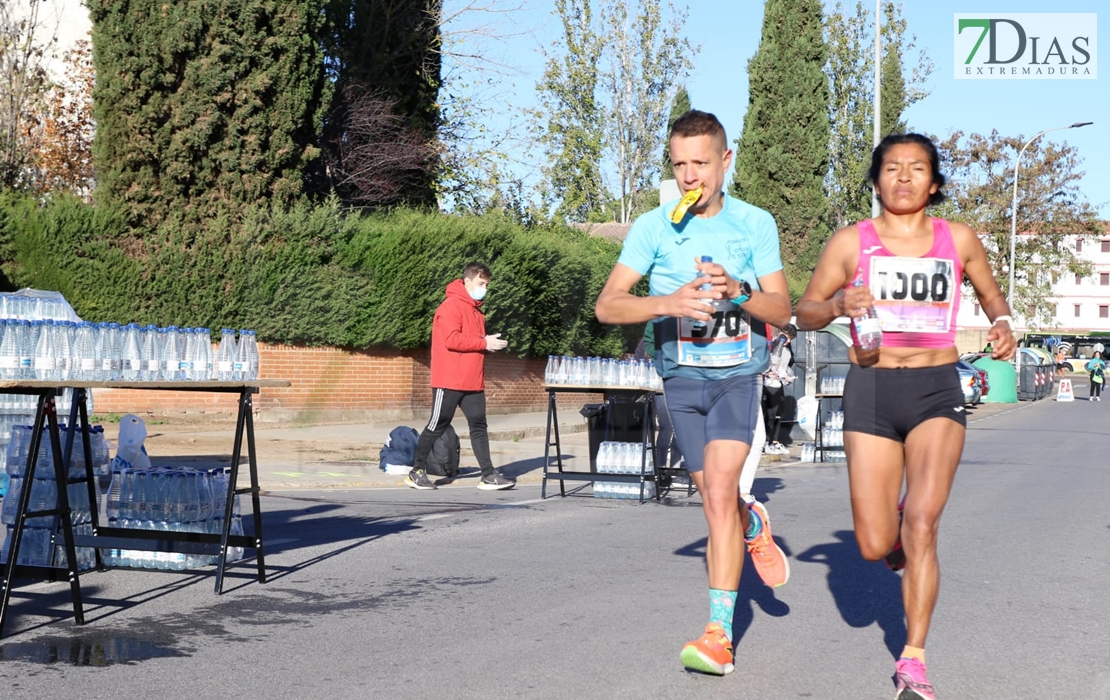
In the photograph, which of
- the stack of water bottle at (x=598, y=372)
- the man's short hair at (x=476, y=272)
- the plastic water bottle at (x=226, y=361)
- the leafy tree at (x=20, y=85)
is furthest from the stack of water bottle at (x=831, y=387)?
the leafy tree at (x=20, y=85)

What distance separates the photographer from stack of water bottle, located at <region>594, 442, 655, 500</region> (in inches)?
479

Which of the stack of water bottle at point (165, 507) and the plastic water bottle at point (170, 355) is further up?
the plastic water bottle at point (170, 355)

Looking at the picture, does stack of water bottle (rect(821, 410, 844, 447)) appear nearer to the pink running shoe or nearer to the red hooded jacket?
the red hooded jacket

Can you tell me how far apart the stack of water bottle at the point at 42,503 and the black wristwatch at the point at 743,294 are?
13.2 feet

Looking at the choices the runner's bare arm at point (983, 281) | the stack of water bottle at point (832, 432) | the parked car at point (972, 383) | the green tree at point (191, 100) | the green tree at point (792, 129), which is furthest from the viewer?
the green tree at point (792, 129)

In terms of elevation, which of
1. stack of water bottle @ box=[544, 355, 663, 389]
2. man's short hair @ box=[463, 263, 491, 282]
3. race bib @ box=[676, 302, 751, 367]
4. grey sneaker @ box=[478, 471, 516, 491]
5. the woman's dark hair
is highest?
the woman's dark hair

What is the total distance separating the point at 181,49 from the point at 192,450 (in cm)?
810

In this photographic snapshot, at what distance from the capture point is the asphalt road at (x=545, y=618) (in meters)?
5.18

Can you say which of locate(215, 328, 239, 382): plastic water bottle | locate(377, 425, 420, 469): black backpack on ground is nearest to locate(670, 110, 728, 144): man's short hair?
locate(215, 328, 239, 382): plastic water bottle

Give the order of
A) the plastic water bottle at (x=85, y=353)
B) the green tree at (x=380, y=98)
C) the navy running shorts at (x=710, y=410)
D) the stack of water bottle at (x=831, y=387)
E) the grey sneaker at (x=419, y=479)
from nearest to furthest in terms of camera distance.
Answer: the navy running shorts at (x=710, y=410)
the plastic water bottle at (x=85, y=353)
the grey sneaker at (x=419, y=479)
the stack of water bottle at (x=831, y=387)
the green tree at (x=380, y=98)

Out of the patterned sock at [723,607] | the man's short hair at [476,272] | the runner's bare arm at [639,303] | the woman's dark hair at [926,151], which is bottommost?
the patterned sock at [723,607]

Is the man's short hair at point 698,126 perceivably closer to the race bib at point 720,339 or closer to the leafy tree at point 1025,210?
the race bib at point 720,339

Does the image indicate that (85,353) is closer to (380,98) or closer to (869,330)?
(869,330)

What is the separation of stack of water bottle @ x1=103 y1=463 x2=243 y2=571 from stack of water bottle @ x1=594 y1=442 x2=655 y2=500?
4939 millimetres
